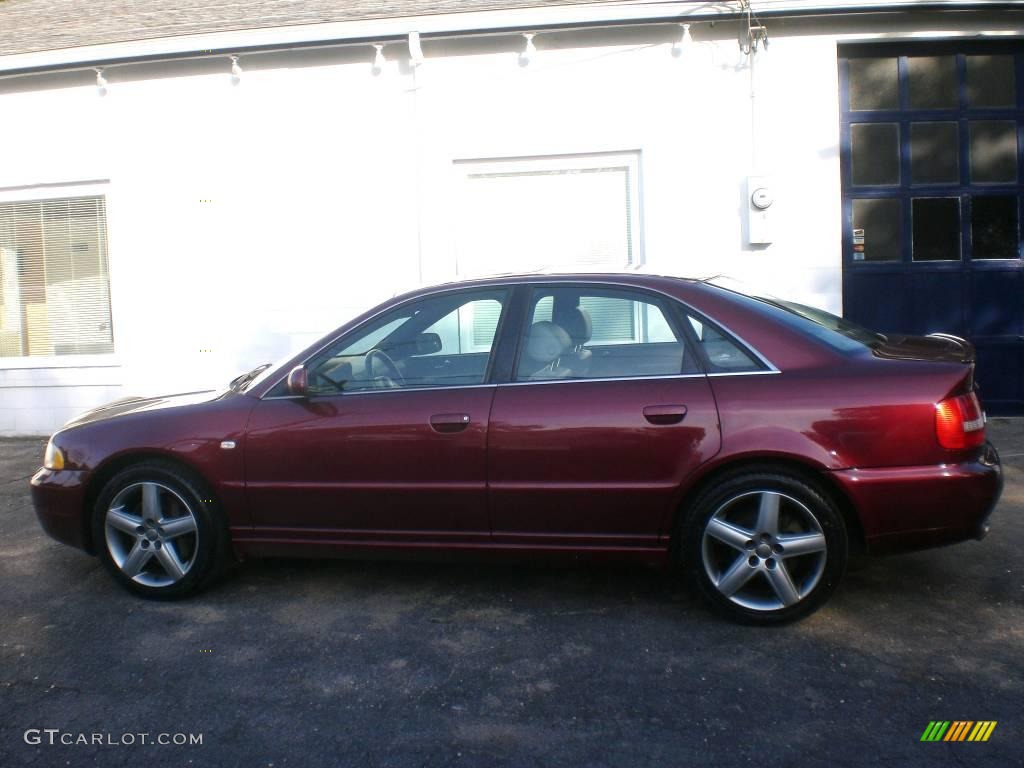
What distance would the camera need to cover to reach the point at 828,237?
816cm

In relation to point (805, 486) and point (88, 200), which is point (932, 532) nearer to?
point (805, 486)

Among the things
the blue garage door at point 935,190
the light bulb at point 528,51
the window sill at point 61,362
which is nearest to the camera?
the light bulb at point 528,51

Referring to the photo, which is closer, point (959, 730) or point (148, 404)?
point (959, 730)

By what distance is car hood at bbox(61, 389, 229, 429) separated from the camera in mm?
4766

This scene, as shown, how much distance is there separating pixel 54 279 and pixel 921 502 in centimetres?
841

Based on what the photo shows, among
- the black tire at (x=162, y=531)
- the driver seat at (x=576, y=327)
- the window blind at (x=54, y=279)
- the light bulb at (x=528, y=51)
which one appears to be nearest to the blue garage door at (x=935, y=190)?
the light bulb at (x=528, y=51)

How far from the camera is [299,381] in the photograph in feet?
14.6

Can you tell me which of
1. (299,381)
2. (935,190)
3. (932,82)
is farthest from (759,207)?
(299,381)

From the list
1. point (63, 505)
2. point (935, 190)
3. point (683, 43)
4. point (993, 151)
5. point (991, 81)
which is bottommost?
point (63, 505)

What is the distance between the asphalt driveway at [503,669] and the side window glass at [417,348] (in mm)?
1037

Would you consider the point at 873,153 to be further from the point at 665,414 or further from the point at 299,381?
the point at 299,381

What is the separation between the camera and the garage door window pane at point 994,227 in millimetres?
8383

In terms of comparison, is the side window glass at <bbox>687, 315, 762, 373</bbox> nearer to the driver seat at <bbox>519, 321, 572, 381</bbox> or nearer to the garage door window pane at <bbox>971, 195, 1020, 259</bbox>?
the driver seat at <bbox>519, 321, 572, 381</bbox>

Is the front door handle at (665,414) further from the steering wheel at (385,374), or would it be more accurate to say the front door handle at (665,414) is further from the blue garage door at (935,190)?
the blue garage door at (935,190)
